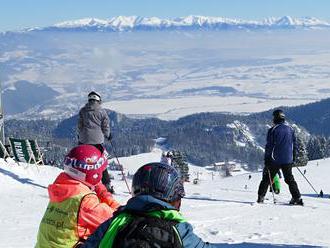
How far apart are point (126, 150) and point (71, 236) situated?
560 ft

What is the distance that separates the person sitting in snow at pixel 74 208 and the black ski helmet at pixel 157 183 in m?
1.29

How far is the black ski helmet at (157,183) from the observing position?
2764 mm

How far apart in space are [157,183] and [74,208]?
1432 mm

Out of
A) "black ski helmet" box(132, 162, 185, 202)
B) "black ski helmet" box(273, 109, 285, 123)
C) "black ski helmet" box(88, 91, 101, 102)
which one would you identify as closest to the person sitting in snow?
"black ski helmet" box(132, 162, 185, 202)

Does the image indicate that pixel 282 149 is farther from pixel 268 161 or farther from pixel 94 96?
pixel 94 96

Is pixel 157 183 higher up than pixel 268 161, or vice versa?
pixel 157 183

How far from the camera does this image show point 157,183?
2.76 metres

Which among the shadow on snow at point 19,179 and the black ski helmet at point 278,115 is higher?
the black ski helmet at point 278,115

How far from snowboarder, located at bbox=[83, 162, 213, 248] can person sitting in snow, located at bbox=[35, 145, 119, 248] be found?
4.30 ft

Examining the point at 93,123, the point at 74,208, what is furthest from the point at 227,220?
the point at 74,208

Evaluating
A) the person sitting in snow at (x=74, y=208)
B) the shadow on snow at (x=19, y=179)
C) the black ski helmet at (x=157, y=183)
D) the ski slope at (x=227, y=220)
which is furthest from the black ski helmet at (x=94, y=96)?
the black ski helmet at (x=157, y=183)

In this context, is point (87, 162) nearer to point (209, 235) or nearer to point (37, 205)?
point (209, 235)

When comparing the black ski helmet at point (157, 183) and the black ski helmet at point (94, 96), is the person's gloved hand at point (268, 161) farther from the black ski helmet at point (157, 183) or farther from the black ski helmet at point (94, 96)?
the black ski helmet at point (157, 183)

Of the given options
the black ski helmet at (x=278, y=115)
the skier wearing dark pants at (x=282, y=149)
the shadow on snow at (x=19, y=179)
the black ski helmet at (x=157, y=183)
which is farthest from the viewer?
the shadow on snow at (x=19, y=179)
